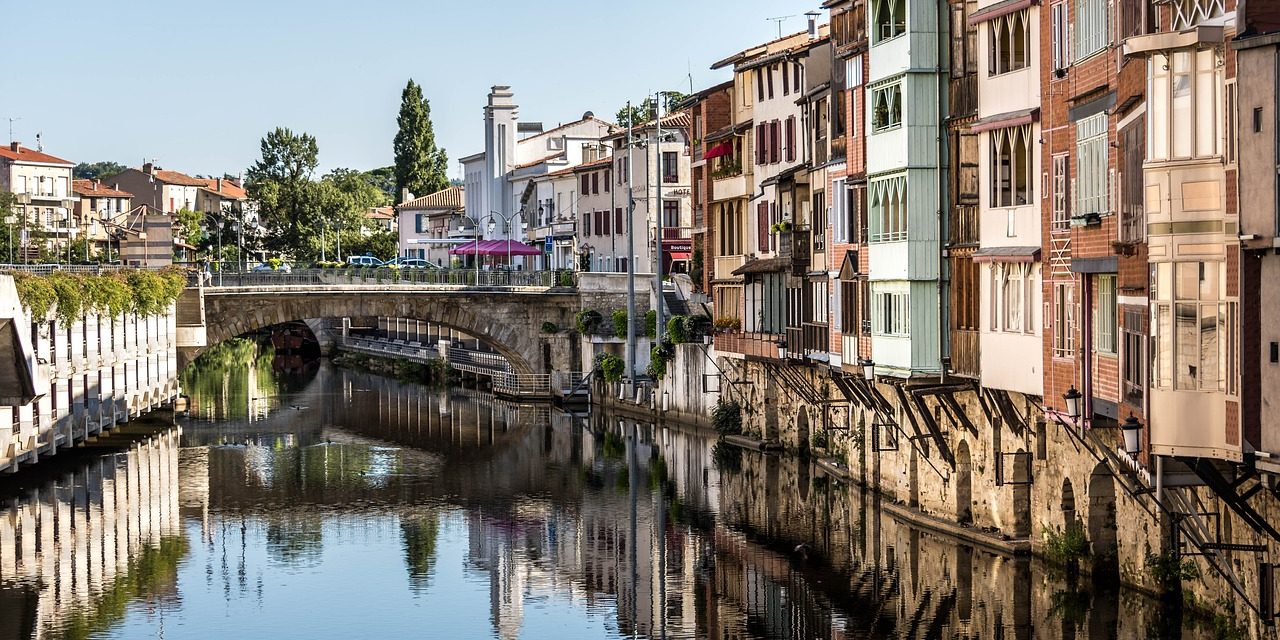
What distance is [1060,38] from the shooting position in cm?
3581

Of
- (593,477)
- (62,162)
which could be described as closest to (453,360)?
(593,477)

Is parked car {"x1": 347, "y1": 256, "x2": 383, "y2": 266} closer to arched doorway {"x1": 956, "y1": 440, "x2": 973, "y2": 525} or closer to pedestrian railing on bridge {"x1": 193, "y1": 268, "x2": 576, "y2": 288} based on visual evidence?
pedestrian railing on bridge {"x1": 193, "y1": 268, "x2": 576, "y2": 288}

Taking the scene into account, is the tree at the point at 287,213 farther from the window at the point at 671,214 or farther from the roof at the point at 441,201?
the window at the point at 671,214

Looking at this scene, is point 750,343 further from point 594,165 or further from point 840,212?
point 594,165

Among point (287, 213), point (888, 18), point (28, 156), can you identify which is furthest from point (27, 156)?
point (888, 18)

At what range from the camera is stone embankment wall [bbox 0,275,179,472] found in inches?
2110

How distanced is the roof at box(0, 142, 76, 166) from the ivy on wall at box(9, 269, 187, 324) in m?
71.0

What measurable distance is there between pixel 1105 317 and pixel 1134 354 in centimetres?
362

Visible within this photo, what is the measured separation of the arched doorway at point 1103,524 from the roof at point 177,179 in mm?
160051

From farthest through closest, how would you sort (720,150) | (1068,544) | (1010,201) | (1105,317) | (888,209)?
(720,150)
(888,209)
(1010,201)
(1068,544)
(1105,317)

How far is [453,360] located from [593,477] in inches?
1781

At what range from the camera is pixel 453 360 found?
346 feet

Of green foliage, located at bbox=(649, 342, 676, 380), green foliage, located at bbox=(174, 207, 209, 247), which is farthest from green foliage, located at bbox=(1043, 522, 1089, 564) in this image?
green foliage, located at bbox=(174, 207, 209, 247)

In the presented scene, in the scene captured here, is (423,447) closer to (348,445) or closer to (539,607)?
(348,445)
